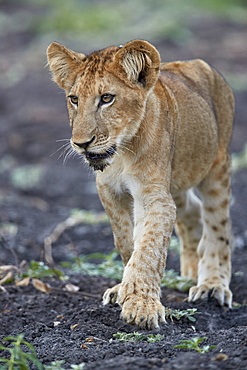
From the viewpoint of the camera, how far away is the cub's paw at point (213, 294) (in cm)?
602

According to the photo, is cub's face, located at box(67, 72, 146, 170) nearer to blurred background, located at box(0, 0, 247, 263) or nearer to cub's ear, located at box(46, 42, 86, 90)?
cub's ear, located at box(46, 42, 86, 90)

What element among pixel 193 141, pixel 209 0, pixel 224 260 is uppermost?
pixel 209 0

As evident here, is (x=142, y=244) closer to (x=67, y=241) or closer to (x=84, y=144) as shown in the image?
(x=84, y=144)

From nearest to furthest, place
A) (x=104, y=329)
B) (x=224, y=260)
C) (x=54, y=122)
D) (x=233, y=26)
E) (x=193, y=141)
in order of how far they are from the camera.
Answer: (x=104, y=329)
(x=193, y=141)
(x=224, y=260)
(x=54, y=122)
(x=233, y=26)

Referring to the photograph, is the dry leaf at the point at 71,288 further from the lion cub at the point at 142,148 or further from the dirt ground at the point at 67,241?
the lion cub at the point at 142,148

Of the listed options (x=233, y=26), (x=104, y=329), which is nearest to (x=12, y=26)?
(x=233, y=26)

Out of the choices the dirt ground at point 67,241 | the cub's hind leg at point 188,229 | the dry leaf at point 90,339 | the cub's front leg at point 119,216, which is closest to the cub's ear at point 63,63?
the cub's front leg at point 119,216

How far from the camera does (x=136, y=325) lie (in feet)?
15.5

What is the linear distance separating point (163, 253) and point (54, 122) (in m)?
10.9

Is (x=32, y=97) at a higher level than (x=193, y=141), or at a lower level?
higher

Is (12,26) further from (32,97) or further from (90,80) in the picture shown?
(90,80)

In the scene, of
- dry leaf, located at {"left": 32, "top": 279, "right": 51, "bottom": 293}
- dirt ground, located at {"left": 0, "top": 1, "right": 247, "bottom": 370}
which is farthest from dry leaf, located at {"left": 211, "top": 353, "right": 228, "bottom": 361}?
dry leaf, located at {"left": 32, "top": 279, "right": 51, "bottom": 293}

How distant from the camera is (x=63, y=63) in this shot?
5.36m

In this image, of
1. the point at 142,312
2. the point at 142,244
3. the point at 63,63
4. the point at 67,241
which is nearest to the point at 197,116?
the point at 63,63
